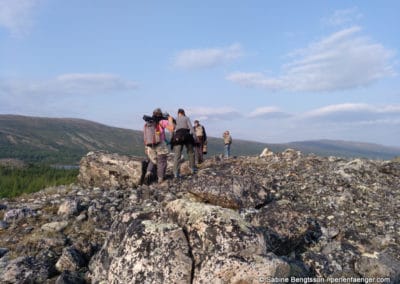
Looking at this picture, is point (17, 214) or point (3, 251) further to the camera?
point (17, 214)

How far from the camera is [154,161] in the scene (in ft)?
56.9

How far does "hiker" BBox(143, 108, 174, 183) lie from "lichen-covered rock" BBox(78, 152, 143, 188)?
4.08 ft

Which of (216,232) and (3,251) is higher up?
(216,232)

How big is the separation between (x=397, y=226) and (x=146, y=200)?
961 cm

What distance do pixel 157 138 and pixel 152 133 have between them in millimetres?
336

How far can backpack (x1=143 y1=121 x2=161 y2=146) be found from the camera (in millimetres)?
16719

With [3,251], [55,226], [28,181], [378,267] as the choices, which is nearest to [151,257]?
[378,267]

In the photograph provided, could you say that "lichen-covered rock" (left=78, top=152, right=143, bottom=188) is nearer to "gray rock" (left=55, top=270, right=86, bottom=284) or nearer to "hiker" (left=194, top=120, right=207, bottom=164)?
"hiker" (left=194, top=120, right=207, bottom=164)

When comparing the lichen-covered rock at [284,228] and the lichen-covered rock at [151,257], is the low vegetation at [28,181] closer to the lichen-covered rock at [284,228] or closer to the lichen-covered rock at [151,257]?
the lichen-covered rock at [284,228]

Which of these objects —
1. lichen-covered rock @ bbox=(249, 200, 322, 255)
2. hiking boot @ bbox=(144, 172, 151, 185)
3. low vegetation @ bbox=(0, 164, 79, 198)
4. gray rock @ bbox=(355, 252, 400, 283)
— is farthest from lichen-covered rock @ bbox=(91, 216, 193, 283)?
low vegetation @ bbox=(0, 164, 79, 198)

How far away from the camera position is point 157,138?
16.8 metres

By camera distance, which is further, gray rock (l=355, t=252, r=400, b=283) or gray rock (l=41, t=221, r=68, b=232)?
gray rock (l=41, t=221, r=68, b=232)

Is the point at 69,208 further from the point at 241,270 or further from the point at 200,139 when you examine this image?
the point at 200,139

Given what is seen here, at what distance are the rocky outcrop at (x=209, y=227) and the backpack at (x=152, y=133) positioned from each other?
1.96 meters
